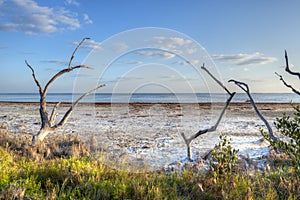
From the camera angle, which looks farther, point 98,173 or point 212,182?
point 98,173

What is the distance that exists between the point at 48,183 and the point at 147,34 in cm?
443

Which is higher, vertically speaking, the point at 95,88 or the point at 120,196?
the point at 95,88

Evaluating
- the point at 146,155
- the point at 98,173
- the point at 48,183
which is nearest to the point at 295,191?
the point at 98,173

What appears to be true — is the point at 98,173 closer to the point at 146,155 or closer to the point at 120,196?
the point at 120,196

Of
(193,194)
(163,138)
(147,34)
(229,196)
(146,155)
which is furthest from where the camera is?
(163,138)

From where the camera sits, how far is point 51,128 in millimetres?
9023

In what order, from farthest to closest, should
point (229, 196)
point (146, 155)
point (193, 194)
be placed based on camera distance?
point (146, 155) → point (193, 194) → point (229, 196)

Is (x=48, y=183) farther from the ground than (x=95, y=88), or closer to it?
closer to it

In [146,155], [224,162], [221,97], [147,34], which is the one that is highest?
[147,34]

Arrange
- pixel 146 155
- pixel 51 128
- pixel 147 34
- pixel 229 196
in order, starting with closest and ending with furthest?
pixel 229 196 < pixel 147 34 < pixel 146 155 < pixel 51 128

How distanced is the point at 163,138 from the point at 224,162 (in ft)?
22.2

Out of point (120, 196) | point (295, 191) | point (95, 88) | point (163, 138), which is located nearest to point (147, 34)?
point (95, 88)

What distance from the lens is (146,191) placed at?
420cm

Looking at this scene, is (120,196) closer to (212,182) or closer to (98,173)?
(98,173)
